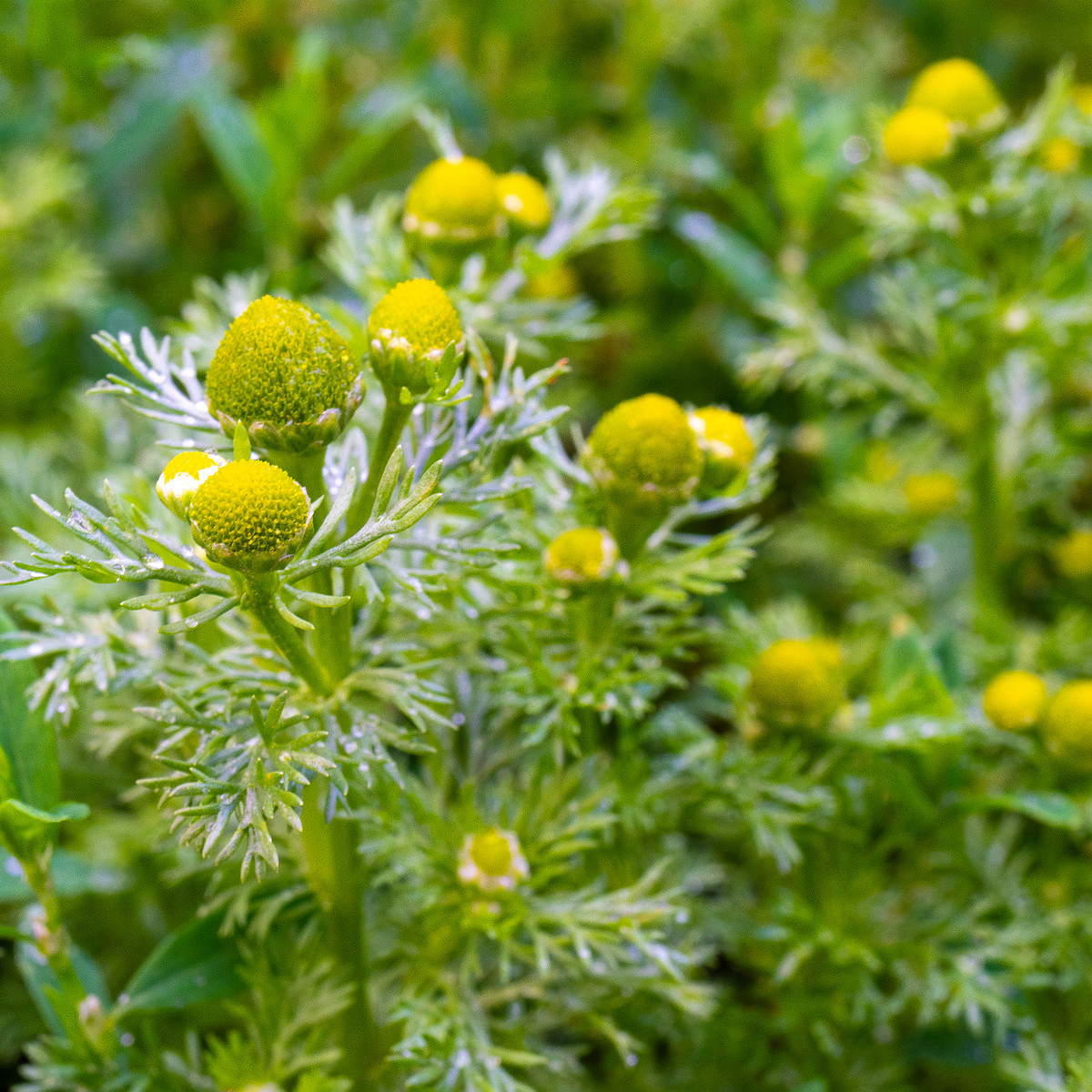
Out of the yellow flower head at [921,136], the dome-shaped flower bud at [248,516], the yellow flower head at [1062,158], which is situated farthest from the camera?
the yellow flower head at [1062,158]

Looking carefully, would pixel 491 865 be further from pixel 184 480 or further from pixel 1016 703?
pixel 1016 703

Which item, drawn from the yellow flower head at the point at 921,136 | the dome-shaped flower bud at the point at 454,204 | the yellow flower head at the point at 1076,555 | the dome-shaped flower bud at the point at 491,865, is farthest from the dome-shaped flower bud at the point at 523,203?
the yellow flower head at the point at 1076,555

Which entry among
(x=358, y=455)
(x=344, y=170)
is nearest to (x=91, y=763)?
(x=358, y=455)

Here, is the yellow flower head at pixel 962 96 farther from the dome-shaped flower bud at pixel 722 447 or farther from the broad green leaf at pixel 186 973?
the broad green leaf at pixel 186 973

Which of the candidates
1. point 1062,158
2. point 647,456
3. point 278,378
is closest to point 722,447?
point 647,456

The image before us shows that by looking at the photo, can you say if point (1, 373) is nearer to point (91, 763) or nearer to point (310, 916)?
point (91, 763)
